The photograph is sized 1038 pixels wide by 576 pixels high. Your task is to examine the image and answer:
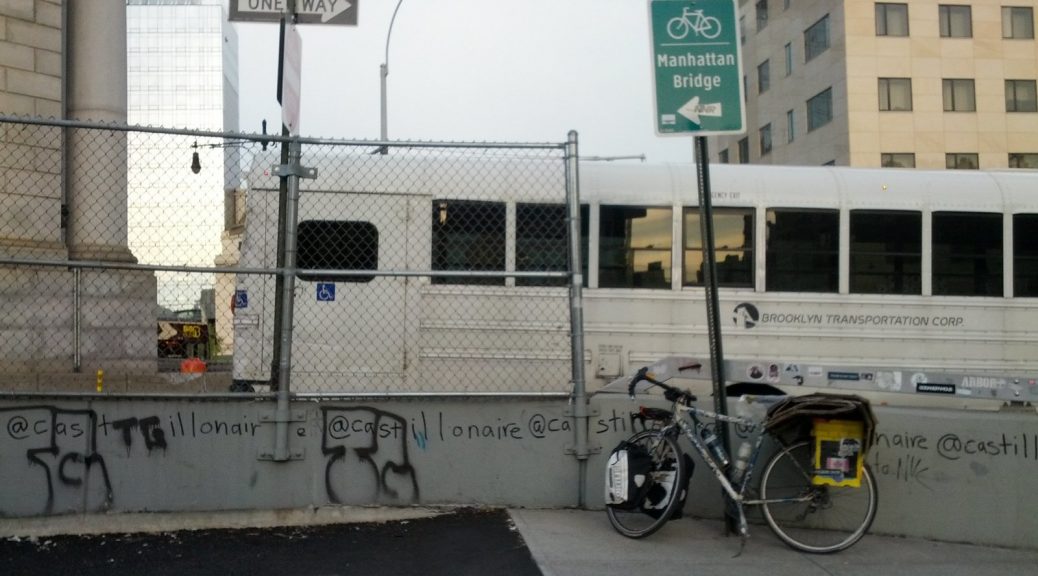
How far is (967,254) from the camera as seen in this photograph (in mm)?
10922

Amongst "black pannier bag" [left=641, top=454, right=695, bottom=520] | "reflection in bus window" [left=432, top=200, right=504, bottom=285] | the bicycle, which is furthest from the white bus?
"black pannier bag" [left=641, top=454, right=695, bottom=520]

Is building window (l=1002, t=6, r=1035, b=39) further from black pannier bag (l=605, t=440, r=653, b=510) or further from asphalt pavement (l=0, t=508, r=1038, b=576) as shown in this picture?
black pannier bag (l=605, t=440, r=653, b=510)

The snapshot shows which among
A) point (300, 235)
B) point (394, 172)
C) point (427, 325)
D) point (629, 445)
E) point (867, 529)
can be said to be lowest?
point (867, 529)

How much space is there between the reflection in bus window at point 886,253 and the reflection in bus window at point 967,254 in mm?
233

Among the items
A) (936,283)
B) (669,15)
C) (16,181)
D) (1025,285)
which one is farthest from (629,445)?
(16,181)

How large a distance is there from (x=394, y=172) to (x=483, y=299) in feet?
5.54

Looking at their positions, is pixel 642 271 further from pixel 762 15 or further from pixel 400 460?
pixel 762 15

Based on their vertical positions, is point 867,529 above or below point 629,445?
below

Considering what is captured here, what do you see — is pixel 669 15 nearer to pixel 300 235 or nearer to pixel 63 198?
pixel 300 235

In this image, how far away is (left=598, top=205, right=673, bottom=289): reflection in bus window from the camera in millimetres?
10539

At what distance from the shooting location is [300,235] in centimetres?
970

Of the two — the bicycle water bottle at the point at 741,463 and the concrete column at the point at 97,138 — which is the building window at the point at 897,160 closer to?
the concrete column at the point at 97,138

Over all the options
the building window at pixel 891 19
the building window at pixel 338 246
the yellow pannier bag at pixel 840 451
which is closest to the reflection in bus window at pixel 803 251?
the building window at pixel 338 246

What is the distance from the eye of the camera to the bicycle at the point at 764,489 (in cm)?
613
